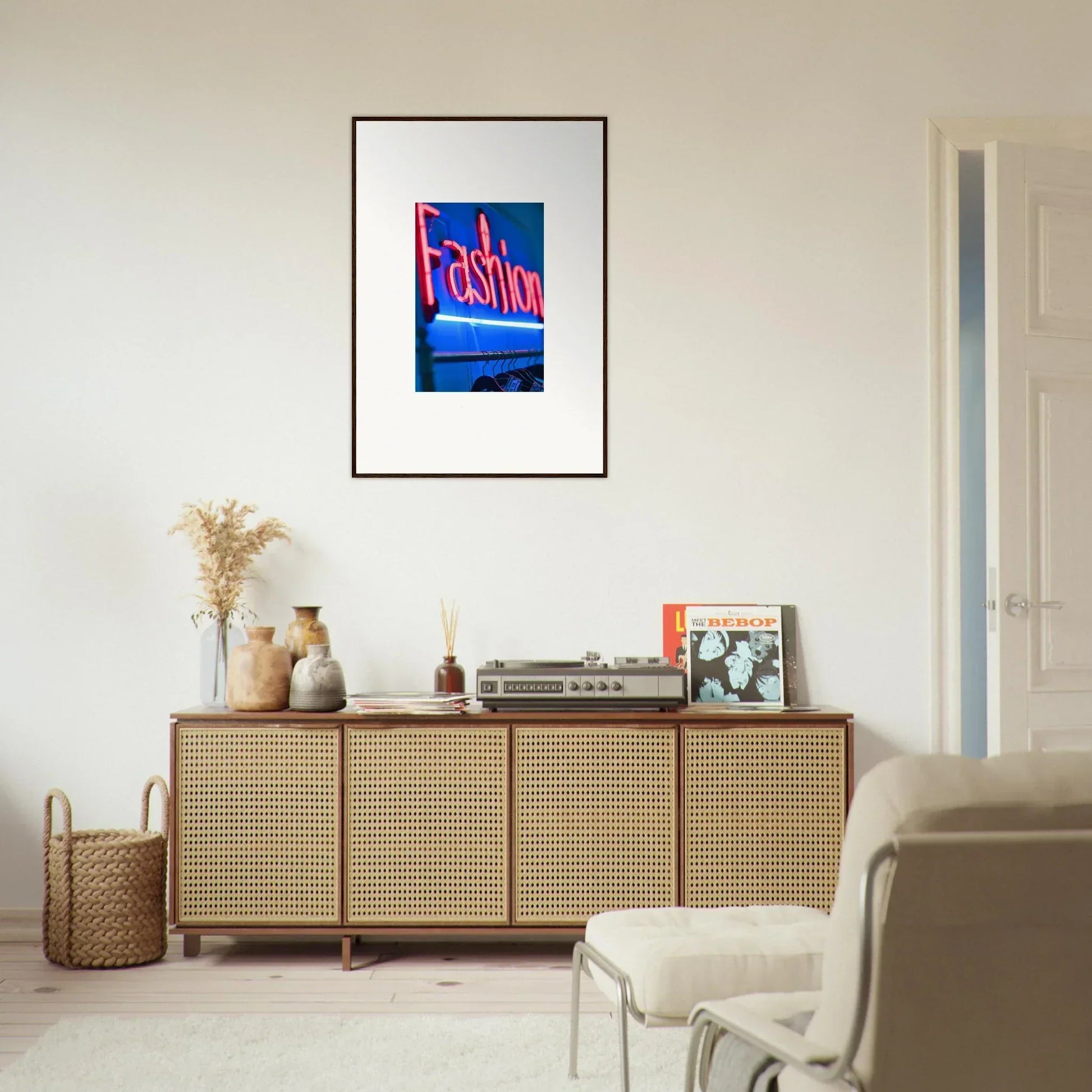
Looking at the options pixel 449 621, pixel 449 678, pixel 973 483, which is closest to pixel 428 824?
pixel 449 678

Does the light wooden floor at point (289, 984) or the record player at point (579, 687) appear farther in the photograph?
the record player at point (579, 687)

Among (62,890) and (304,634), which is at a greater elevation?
(304,634)

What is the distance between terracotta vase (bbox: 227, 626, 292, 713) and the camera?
3.49 meters

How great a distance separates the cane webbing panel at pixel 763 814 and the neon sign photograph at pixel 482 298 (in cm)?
135

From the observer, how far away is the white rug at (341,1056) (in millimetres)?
2541

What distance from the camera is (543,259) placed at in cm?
391

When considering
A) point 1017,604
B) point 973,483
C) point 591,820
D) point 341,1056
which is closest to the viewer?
point 341,1056

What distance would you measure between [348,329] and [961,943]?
117 inches

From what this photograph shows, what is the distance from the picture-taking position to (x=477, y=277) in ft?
12.8

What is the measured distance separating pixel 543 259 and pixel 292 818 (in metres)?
1.96

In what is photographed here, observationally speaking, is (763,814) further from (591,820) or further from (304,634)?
(304,634)

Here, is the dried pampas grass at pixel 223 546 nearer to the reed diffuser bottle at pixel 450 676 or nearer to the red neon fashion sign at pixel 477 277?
the reed diffuser bottle at pixel 450 676

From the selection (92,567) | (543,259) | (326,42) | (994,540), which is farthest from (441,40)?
(994,540)

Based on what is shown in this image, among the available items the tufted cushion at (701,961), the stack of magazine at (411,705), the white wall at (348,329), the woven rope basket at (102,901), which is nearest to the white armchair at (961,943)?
the tufted cushion at (701,961)
